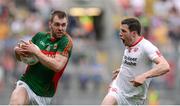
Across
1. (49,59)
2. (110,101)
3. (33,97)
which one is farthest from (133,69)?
(33,97)

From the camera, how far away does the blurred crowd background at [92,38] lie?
1847cm

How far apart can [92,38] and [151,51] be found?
10.4 m

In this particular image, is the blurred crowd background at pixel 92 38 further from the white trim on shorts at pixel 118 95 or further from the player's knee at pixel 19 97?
the player's knee at pixel 19 97

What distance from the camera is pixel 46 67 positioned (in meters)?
10.9

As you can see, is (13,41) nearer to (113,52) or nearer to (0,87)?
(0,87)

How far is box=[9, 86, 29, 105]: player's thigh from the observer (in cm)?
1065

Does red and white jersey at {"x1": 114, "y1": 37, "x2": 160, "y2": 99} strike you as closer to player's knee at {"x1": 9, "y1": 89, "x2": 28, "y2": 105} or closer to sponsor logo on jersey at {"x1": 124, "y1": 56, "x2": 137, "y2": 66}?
sponsor logo on jersey at {"x1": 124, "y1": 56, "x2": 137, "y2": 66}

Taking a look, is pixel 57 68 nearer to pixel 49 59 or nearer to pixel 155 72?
pixel 49 59

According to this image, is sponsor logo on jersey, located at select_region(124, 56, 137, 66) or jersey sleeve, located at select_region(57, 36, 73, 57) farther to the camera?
sponsor logo on jersey, located at select_region(124, 56, 137, 66)

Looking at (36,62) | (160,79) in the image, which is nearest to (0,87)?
(160,79)

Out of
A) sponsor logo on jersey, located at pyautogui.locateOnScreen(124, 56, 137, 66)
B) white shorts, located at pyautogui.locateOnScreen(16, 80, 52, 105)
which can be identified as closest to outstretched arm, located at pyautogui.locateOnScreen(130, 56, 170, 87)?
sponsor logo on jersey, located at pyautogui.locateOnScreen(124, 56, 137, 66)

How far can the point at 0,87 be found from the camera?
1889 centimetres

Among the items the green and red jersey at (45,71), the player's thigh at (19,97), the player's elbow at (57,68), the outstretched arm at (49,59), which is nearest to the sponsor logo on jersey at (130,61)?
the green and red jersey at (45,71)

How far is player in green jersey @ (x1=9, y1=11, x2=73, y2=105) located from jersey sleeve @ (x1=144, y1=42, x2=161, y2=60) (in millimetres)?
1170
